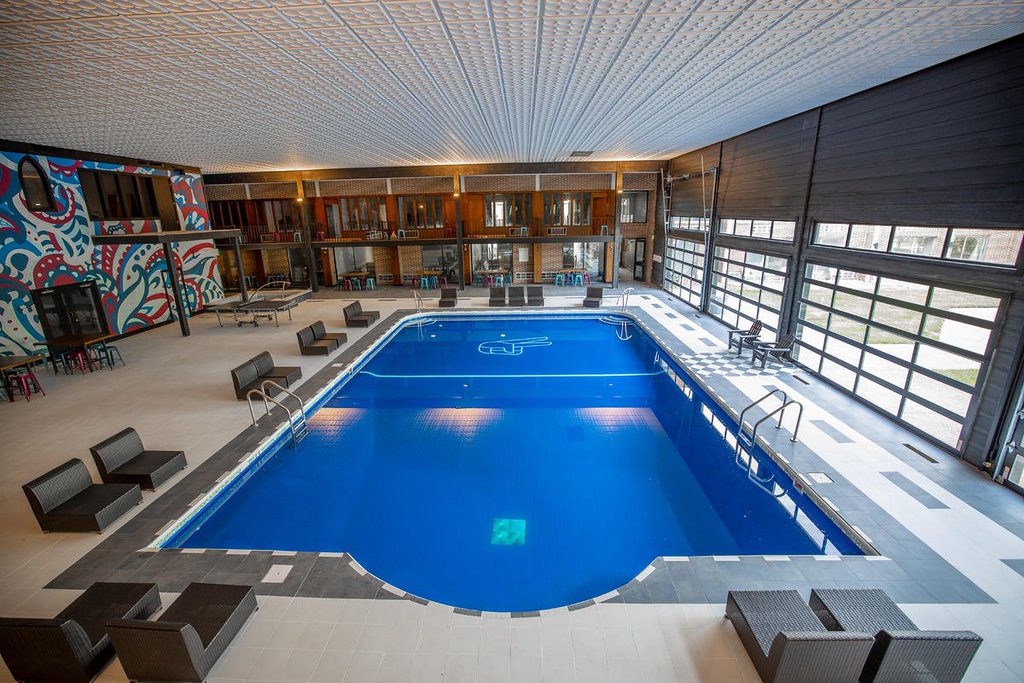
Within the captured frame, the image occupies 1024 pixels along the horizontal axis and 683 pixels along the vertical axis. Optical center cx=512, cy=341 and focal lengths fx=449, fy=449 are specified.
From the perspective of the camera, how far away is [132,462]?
19.5ft

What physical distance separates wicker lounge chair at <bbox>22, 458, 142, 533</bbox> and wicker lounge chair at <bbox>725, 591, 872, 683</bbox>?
6626mm

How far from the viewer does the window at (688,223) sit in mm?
14914

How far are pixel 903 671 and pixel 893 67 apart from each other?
7381 mm

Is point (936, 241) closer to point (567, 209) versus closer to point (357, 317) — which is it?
point (357, 317)

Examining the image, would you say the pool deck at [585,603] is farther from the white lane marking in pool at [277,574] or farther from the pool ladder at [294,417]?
the pool ladder at [294,417]

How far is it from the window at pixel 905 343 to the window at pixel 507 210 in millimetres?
12933

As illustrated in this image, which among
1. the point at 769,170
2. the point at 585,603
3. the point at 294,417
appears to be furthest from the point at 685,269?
the point at 585,603

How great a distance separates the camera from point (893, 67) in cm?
629

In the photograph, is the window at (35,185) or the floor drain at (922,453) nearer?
the floor drain at (922,453)

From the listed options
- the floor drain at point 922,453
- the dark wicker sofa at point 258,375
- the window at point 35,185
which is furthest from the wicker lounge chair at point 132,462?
the floor drain at point 922,453

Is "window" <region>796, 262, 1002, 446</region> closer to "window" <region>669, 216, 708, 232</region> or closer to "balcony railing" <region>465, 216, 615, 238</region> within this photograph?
"window" <region>669, 216, 708, 232</region>

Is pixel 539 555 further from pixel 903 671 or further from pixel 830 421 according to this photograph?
pixel 830 421

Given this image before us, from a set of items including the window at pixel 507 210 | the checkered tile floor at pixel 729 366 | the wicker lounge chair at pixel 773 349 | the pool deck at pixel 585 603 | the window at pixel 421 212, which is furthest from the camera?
the window at pixel 421 212

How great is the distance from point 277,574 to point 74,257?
1195 cm
